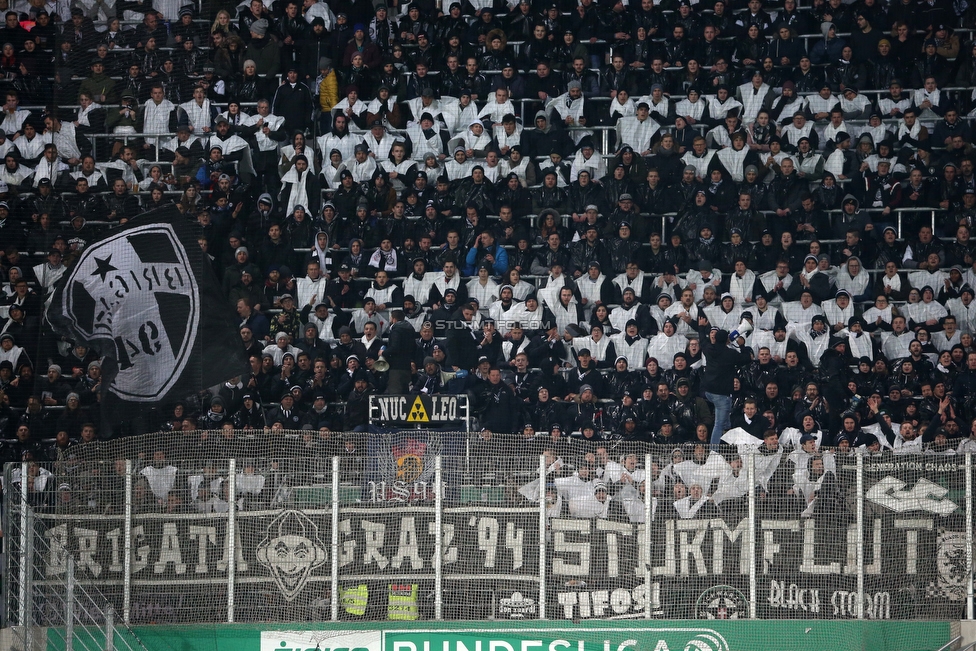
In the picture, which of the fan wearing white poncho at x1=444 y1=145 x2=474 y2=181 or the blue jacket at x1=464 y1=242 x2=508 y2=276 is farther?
the fan wearing white poncho at x1=444 y1=145 x2=474 y2=181

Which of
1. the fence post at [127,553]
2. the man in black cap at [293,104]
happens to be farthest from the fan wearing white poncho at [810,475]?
→ the man in black cap at [293,104]

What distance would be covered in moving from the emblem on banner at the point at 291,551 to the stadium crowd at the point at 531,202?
3.44 metres

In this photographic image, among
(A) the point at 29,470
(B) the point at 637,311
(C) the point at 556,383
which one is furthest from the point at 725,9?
(A) the point at 29,470

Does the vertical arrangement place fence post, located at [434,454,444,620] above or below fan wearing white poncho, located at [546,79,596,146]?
below

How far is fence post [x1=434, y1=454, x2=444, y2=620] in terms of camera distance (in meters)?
11.8

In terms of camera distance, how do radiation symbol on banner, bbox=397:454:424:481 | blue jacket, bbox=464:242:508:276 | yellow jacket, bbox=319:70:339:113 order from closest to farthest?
radiation symbol on banner, bbox=397:454:424:481 < blue jacket, bbox=464:242:508:276 < yellow jacket, bbox=319:70:339:113

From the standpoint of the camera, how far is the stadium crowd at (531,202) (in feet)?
51.9

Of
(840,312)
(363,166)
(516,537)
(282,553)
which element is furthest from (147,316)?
(840,312)

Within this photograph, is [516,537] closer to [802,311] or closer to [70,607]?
[70,607]

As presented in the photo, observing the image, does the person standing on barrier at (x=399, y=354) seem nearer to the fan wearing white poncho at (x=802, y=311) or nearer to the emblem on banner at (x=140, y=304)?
the emblem on banner at (x=140, y=304)

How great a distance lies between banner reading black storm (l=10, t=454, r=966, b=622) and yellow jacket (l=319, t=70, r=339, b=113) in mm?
8330

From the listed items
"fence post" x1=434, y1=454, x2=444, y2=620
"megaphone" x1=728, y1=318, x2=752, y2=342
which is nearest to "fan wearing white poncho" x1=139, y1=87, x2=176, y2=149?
"fence post" x1=434, y1=454, x2=444, y2=620

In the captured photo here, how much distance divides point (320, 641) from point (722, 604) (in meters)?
3.76

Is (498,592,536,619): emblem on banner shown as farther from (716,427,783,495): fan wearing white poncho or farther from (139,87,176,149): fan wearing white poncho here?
(139,87,176,149): fan wearing white poncho
